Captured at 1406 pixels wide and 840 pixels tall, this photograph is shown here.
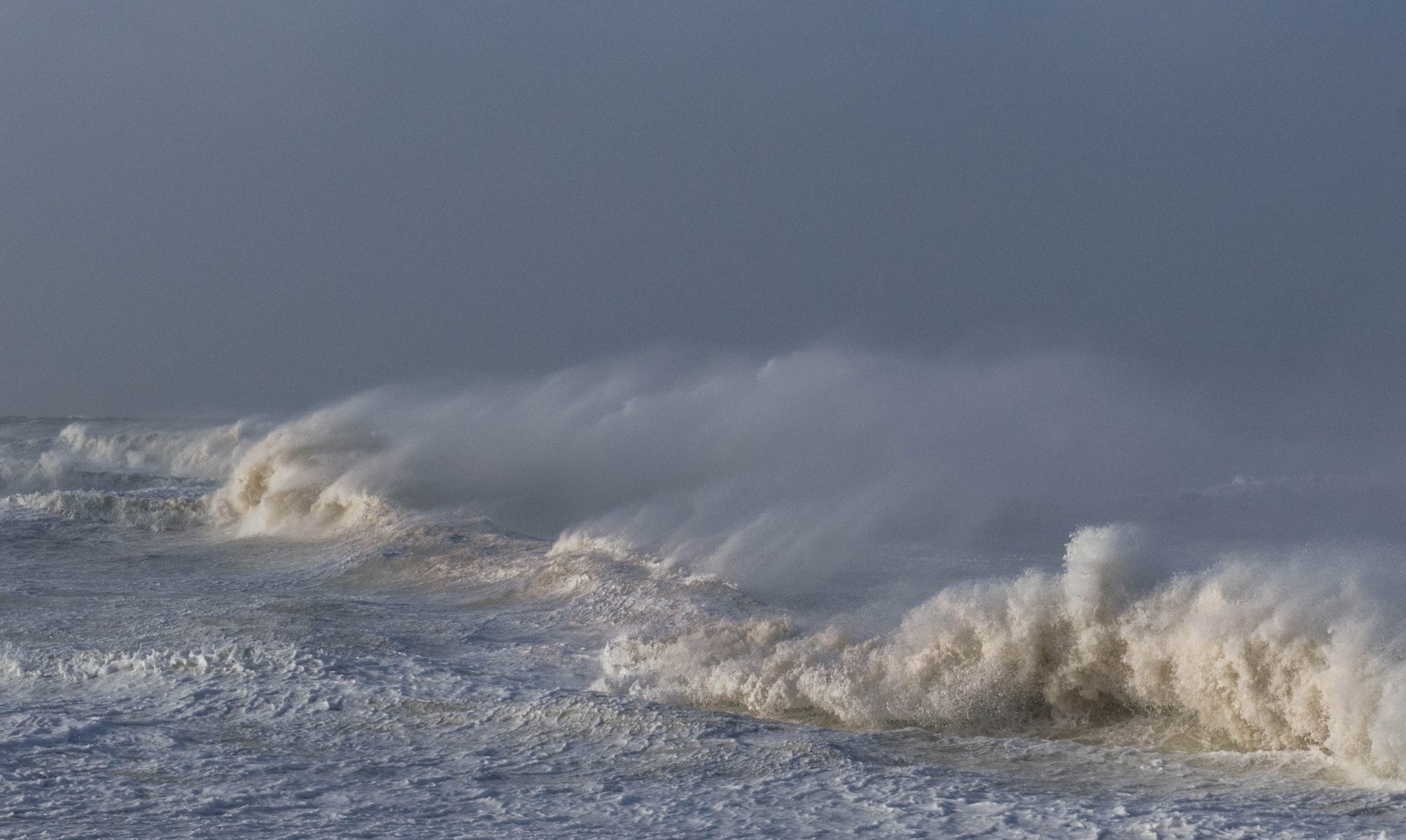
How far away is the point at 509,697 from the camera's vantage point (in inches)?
263

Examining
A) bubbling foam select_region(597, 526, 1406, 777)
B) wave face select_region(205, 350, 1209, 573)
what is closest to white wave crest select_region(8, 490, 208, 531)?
wave face select_region(205, 350, 1209, 573)

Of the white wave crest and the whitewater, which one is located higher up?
the white wave crest

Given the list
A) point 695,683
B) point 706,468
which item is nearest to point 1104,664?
point 695,683

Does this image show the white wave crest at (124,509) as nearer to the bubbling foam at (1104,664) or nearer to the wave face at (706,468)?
the wave face at (706,468)

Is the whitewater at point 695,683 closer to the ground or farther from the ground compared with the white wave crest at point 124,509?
closer to the ground

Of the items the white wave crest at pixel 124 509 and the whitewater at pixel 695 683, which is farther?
the white wave crest at pixel 124 509

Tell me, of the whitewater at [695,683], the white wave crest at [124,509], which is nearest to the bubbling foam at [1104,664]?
the whitewater at [695,683]

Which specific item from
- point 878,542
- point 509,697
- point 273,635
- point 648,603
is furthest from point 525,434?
point 509,697

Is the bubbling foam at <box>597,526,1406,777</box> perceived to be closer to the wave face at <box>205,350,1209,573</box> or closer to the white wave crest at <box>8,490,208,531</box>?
the wave face at <box>205,350,1209,573</box>

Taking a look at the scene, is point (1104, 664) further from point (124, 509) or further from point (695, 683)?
point (124, 509)

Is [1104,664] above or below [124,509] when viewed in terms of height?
below

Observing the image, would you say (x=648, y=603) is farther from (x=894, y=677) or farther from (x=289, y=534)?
(x=289, y=534)

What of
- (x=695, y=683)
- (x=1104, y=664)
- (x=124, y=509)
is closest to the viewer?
(x=1104, y=664)

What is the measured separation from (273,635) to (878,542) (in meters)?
8.01
